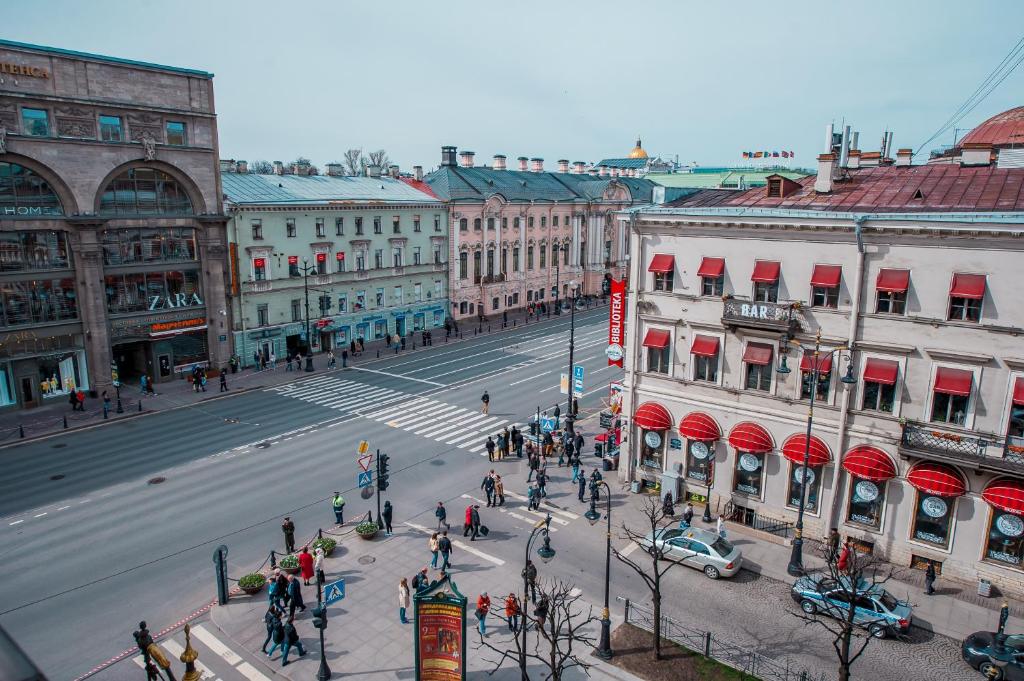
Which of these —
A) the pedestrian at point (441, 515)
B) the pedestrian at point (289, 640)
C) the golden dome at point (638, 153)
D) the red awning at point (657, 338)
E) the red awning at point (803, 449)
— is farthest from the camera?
the golden dome at point (638, 153)

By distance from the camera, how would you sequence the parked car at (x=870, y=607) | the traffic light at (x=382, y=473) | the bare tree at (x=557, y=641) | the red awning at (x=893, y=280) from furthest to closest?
1. the traffic light at (x=382, y=473)
2. the red awning at (x=893, y=280)
3. the parked car at (x=870, y=607)
4. the bare tree at (x=557, y=641)

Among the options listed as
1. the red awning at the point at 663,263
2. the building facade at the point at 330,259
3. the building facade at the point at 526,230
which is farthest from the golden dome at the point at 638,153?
the red awning at the point at 663,263

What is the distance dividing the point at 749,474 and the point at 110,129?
43.7 meters

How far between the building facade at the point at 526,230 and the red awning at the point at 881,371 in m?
40.0

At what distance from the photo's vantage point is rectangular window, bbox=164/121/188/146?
4650 centimetres

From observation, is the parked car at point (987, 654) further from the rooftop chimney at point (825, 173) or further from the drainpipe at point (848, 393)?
the rooftop chimney at point (825, 173)

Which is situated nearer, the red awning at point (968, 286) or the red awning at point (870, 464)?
the red awning at point (968, 286)

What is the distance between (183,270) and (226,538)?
93.9ft

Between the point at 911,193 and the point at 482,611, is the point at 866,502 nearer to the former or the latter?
the point at 911,193

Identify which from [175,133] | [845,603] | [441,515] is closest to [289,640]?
[441,515]

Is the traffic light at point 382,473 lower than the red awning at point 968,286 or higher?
lower

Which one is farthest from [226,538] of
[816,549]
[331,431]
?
[816,549]

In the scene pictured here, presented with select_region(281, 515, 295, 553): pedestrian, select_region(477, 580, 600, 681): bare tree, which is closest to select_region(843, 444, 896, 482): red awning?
select_region(477, 580, 600, 681): bare tree

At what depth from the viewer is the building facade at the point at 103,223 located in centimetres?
4066
